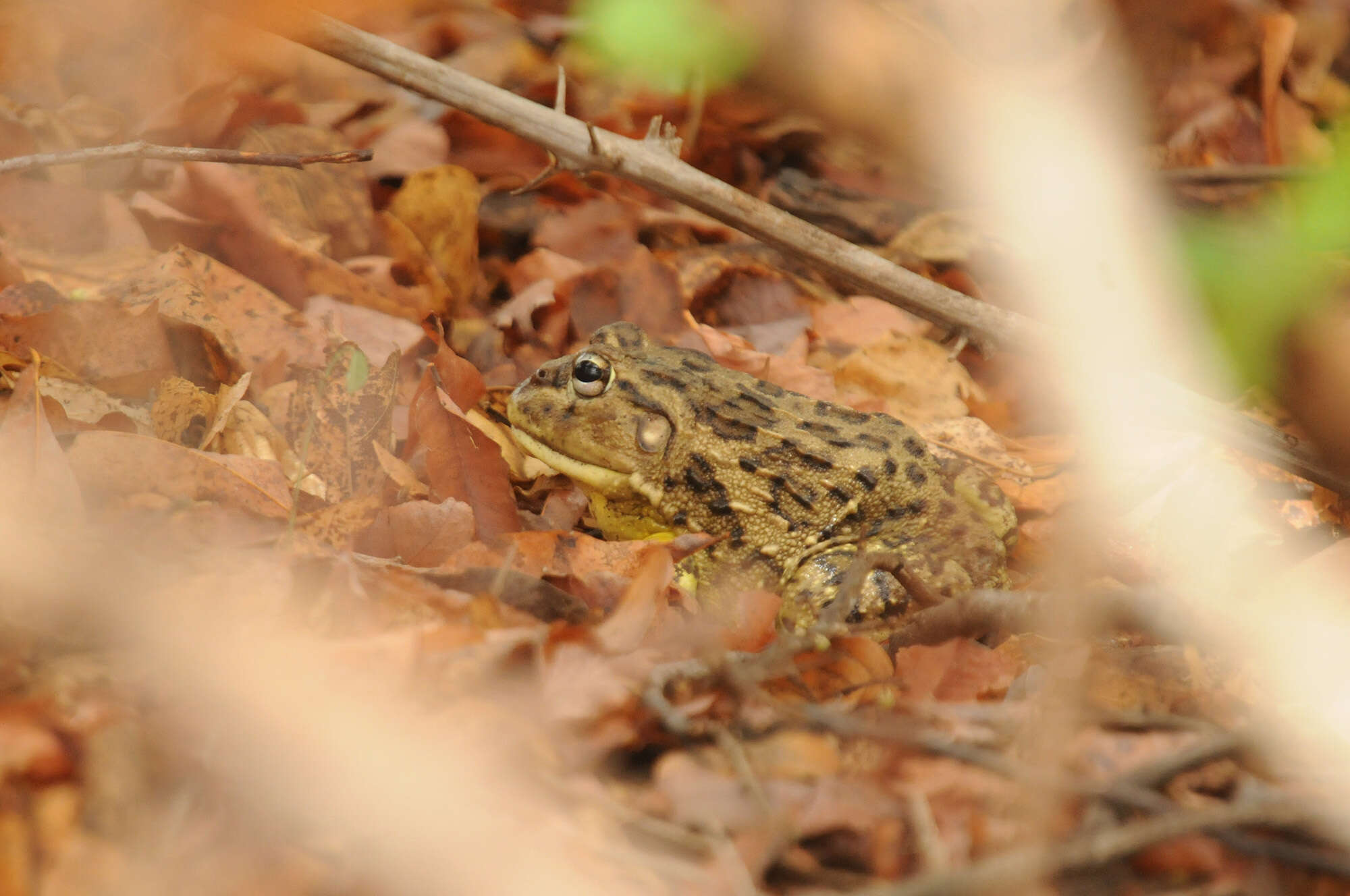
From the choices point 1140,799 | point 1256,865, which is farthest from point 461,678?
point 1256,865

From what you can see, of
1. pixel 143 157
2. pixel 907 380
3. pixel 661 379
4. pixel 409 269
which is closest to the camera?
pixel 143 157

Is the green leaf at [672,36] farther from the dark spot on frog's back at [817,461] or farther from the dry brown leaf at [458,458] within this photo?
the dark spot on frog's back at [817,461]

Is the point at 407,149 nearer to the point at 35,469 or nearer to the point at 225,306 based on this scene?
the point at 225,306

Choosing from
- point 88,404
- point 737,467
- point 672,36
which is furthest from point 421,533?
point 672,36

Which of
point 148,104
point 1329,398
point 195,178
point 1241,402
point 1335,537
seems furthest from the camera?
point 148,104

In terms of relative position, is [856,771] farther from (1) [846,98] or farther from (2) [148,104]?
(2) [148,104]

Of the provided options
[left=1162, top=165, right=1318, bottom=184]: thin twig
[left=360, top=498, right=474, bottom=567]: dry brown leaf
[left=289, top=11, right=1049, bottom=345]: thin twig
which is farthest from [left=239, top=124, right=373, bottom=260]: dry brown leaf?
[left=1162, top=165, right=1318, bottom=184]: thin twig

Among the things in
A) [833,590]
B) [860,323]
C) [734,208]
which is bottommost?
[833,590]
